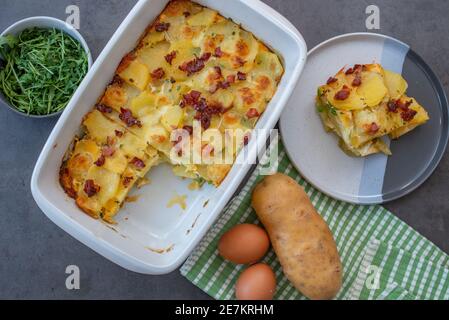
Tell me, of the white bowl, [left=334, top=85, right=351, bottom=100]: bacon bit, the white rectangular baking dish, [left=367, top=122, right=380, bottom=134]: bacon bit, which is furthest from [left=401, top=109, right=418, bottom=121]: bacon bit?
the white bowl

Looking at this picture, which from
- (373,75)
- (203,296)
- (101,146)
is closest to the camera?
(101,146)

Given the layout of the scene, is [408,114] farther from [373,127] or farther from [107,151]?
[107,151]

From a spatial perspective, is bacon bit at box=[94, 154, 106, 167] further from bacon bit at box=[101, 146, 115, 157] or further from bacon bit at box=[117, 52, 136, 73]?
bacon bit at box=[117, 52, 136, 73]

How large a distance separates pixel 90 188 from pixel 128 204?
259mm

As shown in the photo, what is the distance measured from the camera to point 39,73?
2416mm

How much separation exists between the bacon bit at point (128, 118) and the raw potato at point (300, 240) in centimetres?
62

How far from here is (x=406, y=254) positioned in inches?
98.7

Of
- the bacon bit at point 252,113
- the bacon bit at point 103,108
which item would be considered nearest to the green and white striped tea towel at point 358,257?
the bacon bit at point 252,113

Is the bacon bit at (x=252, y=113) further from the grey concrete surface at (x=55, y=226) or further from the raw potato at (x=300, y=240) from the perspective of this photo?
the grey concrete surface at (x=55, y=226)

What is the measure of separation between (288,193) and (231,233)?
0.30 metres

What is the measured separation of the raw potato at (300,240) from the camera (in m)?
2.32
